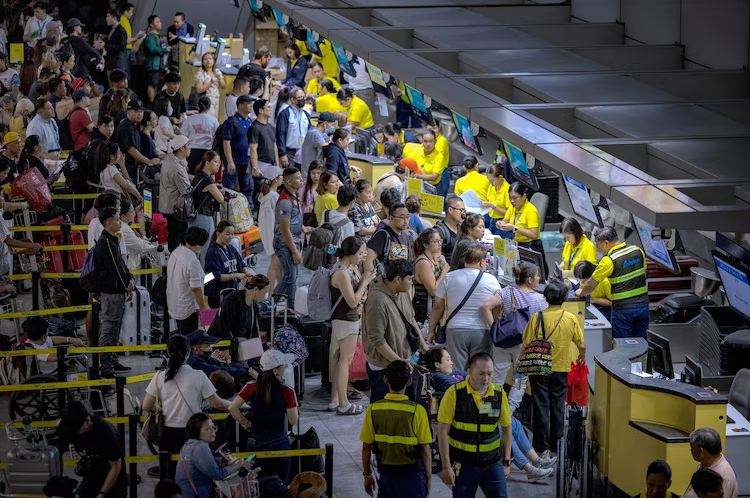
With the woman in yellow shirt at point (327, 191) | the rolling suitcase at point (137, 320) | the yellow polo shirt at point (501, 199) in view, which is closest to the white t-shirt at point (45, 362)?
the rolling suitcase at point (137, 320)

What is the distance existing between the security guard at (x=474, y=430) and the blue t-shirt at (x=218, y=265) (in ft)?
12.3

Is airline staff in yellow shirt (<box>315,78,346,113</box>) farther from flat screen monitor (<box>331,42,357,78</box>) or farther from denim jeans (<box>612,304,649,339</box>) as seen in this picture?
denim jeans (<box>612,304,649,339</box>)

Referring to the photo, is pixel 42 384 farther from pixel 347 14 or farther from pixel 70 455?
pixel 347 14

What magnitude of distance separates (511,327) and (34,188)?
21.1ft

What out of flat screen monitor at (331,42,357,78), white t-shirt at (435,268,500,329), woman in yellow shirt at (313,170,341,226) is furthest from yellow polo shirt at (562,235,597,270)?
flat screen monitor at (331,42,357,78)

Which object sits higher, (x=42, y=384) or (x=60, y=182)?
(x=60, y=182)

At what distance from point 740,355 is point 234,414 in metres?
4.14

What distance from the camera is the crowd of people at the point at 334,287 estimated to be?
6.77 meters

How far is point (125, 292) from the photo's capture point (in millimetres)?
9758

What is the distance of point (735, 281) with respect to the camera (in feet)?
27.6

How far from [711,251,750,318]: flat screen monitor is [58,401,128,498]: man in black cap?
15.5 feet

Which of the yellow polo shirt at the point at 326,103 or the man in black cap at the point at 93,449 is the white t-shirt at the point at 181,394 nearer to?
the man in black cap at the point at 93,449

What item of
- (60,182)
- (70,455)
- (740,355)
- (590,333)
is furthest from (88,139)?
(740,355)

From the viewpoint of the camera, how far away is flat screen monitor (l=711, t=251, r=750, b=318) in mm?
8219
